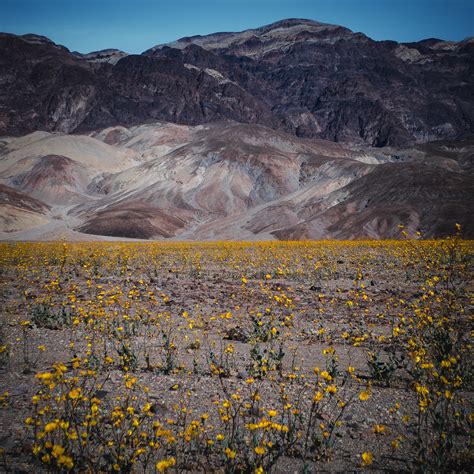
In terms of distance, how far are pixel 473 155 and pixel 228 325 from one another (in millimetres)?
108424

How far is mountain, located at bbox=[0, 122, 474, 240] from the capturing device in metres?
58.4

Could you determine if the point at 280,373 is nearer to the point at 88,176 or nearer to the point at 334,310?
the point at 334,310

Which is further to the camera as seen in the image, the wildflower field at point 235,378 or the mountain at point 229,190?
the mountain at point 229,190

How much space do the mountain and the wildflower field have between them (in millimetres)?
42031

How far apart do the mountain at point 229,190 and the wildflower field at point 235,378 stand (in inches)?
1655

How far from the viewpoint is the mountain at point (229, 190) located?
5838cm

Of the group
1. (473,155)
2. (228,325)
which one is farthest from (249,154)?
(228,325)

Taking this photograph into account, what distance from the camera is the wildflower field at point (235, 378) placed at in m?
4.04

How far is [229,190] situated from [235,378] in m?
86.0

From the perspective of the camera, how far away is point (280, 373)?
6250 millimetres

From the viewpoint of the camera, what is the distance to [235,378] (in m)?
6.23

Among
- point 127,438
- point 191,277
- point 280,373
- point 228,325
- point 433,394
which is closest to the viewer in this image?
point 127,438

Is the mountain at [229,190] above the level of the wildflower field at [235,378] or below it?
above

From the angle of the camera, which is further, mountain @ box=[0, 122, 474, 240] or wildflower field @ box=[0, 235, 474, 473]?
mountain @ box=[0, 122, 474, 240]
